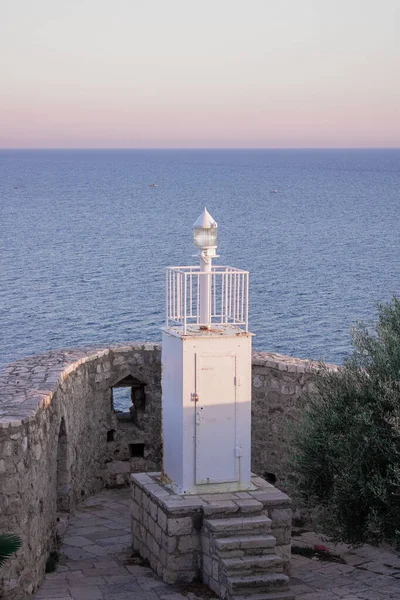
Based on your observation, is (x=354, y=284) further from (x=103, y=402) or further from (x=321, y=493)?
(x=321, y=493)

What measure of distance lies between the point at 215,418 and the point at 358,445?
6.88 feet

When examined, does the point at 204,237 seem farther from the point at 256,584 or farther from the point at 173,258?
the point at 173,258

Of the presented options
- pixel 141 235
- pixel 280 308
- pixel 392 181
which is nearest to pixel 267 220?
pixel 141 235

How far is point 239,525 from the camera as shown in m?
12.4

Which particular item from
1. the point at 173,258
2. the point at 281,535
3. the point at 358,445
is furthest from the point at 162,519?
the point at 173,258

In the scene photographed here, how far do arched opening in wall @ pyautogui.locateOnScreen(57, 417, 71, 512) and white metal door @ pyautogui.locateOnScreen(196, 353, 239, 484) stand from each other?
2.63 m

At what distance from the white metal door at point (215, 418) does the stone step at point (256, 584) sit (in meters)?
1.81

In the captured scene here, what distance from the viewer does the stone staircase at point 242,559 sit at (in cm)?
1176

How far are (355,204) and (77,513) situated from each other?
10109cm

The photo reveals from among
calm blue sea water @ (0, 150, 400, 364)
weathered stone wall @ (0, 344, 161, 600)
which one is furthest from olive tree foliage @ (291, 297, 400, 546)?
calm blue sea water @ (0, 150, 400, 364)

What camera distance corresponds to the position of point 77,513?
52.1 ft

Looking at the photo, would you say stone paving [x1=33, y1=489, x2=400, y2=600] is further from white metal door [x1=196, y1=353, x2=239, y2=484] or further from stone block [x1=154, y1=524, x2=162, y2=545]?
white metal door [x1=196, y1=353, x2=239, y2=484]

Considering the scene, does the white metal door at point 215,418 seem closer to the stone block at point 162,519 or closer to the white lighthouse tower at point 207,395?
the white lighthouse tower at point 207,395

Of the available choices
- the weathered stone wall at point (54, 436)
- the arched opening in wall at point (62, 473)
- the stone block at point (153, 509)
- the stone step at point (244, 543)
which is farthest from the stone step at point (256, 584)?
the arched opening in wall at point (62, 473)
